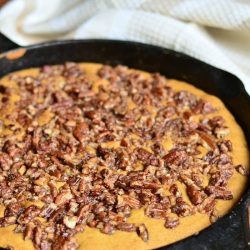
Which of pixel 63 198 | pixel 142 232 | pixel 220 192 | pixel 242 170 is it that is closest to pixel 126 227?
pixel 142 232

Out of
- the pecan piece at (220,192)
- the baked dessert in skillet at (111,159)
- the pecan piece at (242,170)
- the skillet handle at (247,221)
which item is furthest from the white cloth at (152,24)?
the skillet handle at (247,221)

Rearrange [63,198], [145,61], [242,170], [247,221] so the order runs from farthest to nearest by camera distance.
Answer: [145,61]
[242,170]
[63,198]
[247,221]

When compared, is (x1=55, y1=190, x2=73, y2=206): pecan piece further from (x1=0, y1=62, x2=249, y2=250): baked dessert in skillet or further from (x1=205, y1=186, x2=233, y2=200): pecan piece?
(x1=205, y1=186, x2=233, y2=200): pecan piece

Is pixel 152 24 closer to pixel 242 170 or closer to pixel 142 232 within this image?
pixel 242 170

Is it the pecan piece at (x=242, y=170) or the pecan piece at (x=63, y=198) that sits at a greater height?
the pecan piece at (x=63, y=198)

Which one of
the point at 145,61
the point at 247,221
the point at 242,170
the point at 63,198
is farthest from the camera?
the point at 145,61

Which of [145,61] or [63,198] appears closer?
[63,198]

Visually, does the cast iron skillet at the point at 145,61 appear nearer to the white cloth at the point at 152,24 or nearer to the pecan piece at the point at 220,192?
the white cloth at the point at 152,24

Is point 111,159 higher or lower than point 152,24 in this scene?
lower
